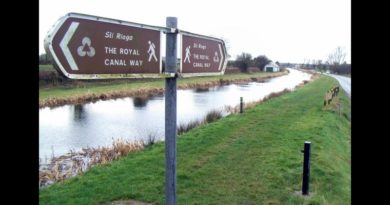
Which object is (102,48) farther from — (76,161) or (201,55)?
(76,161)

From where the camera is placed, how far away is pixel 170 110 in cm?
315

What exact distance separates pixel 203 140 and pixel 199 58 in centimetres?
746

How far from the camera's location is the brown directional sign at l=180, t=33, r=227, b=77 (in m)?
3.43

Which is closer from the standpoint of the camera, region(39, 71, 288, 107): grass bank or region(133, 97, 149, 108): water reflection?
region(133, 97, 149, 108): water reflection

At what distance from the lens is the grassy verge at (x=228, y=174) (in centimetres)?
617

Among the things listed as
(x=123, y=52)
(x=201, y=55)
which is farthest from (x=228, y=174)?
(x=123, y=52)

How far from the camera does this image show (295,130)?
41.5ft

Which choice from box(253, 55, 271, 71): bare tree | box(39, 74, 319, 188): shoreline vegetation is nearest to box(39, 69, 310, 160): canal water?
box(39, 74, 319, 188): shoreline vegetation

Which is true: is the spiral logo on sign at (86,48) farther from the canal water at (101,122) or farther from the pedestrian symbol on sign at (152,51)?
the canal water at (101,122)

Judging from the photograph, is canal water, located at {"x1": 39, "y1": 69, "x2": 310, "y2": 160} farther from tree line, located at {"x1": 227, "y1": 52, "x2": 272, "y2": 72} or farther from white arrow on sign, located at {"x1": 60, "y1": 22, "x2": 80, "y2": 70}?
tree line, located at {"x1": 227, "y1": 52, "x2": 272, "y2": 72}

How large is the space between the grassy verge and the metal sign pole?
2.75 m

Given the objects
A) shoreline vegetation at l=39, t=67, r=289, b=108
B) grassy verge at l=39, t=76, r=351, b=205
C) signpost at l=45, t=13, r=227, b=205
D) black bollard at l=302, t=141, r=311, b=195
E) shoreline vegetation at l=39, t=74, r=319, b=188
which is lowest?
shoreline vegetation at l=39, t=74, r=319, b=188
